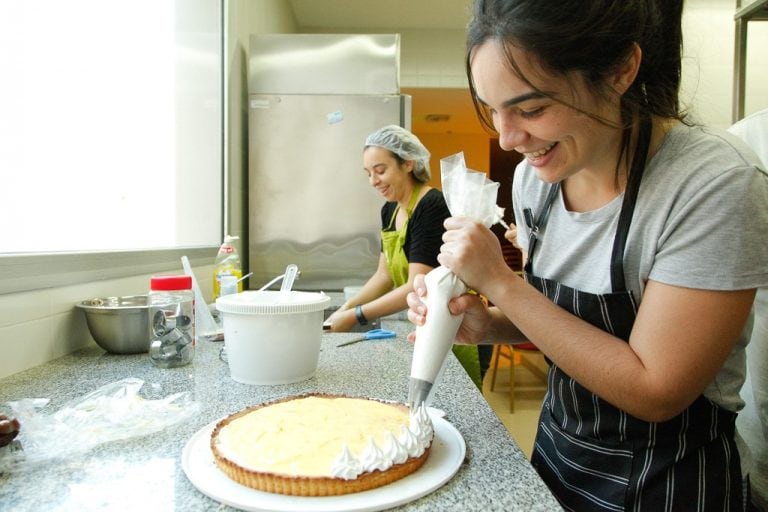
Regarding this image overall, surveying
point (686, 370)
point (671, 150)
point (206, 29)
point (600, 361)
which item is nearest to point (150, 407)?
point (600, 361)

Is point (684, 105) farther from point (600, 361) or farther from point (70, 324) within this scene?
point (70, 324)

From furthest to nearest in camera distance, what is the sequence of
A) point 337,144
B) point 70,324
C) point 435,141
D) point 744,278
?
point 435,141 < point 337,144 < point 70,324 < point 744,278

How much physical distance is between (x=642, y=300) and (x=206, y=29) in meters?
2.33

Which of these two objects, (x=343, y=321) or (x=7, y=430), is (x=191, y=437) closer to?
(x=7, y=430)

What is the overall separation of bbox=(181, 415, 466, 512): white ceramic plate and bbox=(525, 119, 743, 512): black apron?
0.86 feet

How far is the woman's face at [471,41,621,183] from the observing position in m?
0.76

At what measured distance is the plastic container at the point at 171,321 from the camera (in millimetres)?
1236

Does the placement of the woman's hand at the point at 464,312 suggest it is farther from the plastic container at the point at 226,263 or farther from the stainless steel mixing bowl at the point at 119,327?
the plastic container at the point at 226,263

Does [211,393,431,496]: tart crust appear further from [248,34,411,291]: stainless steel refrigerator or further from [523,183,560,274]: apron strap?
[248,34,411,291]: stainless steel refrigerator

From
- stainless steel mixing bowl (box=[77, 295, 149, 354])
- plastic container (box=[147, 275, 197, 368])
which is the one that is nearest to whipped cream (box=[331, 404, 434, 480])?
plastic container (box=[147, 275, 197, 368])

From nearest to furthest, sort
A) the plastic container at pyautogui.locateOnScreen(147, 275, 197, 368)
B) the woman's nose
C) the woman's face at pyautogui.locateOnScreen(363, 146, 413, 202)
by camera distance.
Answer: the woman's nose
the plastic container at pyautogui.locateOnScreen(147, 275, 197, 368)
the woman's face at pyautogui.locateOnScreen(363, 146, 413, 202)

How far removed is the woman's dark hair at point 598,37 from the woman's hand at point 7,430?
0.84 m

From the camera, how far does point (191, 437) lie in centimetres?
80

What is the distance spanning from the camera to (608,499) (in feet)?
2.74
